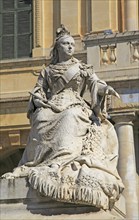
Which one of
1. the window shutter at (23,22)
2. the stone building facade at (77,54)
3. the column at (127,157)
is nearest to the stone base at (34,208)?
the column at (127,157)

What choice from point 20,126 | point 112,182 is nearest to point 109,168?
point 112,182

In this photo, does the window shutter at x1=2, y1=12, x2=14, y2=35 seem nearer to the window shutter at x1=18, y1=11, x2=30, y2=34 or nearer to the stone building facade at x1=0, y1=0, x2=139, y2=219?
the stone building facade at x1=0, y1=0, x2=139, y2=219

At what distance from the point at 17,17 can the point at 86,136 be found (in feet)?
50.7

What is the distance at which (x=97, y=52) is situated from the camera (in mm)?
17234

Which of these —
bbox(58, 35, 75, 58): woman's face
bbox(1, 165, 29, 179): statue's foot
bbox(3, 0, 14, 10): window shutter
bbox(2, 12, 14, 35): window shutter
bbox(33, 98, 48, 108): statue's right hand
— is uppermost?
bbox(3, 0, 14, 10): window shutter

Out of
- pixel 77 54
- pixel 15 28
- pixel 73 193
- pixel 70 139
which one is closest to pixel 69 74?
pixel 70 139

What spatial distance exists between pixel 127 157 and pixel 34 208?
8.74 m

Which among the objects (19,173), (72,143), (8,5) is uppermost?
(8,5)

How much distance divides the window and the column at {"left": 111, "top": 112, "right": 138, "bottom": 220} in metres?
6.48

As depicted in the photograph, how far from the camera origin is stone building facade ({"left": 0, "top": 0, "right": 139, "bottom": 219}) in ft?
54.4

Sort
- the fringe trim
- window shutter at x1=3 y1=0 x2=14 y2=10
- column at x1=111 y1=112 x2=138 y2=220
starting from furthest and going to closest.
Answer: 1. window shutter at x1=3 y1=0 x2=14 y2=10
2. column at x1=111 y1=112 x2=138 y2=220
3. the fringe trim

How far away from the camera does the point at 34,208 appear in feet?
22.7

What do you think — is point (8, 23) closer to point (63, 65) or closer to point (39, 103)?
point (63, 65)

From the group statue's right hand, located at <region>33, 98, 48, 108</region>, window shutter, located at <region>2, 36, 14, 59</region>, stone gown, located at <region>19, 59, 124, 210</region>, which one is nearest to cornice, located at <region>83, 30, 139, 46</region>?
window shutter, located at <region>2, 36, 14, 59</region>
